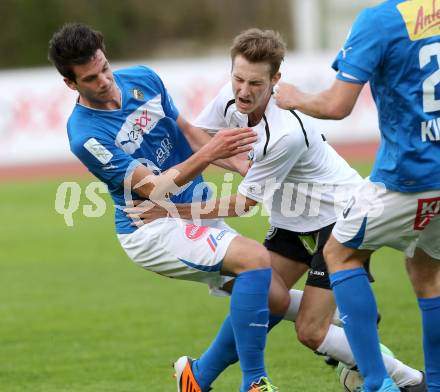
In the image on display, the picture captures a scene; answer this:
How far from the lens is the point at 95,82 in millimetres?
5090

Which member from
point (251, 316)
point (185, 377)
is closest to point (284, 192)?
point (251, 316)

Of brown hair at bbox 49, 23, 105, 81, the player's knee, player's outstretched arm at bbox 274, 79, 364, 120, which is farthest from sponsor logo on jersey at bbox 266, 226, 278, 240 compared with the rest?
brown hair at bbox 49, 23, 105, 81

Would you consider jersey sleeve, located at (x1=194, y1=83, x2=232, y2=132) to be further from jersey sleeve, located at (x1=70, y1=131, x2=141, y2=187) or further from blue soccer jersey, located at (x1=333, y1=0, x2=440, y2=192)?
blue soccer jersey, located at (x1=333, y1=0, x2=440, y2=192)

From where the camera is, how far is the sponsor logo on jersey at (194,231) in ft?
16.7

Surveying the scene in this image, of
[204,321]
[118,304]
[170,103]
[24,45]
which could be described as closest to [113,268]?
[118,304]

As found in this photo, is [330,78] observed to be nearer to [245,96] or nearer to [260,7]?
[245,96]

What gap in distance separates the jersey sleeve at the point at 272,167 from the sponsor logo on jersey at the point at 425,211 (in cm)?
87

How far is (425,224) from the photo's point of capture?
4547mm

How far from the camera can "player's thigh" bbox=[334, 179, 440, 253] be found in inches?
176

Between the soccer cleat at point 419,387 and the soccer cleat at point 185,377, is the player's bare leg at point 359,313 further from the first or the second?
the soccer cleat at point 185,377

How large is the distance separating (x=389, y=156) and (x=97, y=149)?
1.58 m

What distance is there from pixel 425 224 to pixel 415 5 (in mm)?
1032

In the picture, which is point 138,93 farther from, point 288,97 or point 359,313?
point 359,313

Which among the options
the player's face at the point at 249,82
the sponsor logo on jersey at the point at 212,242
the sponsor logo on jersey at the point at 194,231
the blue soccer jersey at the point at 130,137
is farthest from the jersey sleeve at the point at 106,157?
the player's face at the point at 249,82
